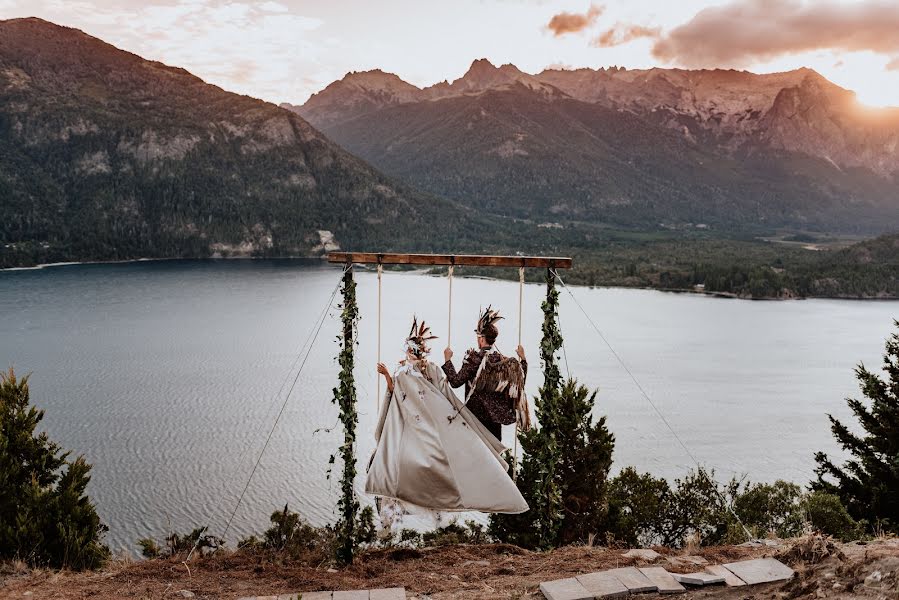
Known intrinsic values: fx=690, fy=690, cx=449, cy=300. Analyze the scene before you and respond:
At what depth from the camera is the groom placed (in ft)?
27.4

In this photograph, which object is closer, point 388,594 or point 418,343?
point 388,594

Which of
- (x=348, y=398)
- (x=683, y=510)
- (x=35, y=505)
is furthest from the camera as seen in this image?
(x=683, y=510)

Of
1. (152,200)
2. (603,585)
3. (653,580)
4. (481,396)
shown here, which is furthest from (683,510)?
(152,200)

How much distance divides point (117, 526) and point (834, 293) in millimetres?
109388

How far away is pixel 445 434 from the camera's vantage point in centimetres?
831

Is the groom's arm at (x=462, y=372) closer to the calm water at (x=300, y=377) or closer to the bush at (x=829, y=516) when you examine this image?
the bush at (x=829, y=516)

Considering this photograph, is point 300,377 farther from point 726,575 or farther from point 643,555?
point 726,575

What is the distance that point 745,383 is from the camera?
50656 millimetres

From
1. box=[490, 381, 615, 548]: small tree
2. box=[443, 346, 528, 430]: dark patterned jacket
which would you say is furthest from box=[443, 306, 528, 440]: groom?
box=[490, 381, 615, 548]: small tree

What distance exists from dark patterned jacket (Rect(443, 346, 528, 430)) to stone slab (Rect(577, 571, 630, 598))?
2264 millimetres

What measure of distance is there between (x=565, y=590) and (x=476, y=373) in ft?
9.04

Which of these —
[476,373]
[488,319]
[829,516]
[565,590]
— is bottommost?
[829,516]

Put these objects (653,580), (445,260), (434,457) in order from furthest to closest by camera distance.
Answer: (445,260) < (434,457) < (653,580)

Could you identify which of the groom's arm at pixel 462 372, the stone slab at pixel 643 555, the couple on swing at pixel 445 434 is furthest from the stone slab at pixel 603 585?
the groom's arm at pixel 462 372
